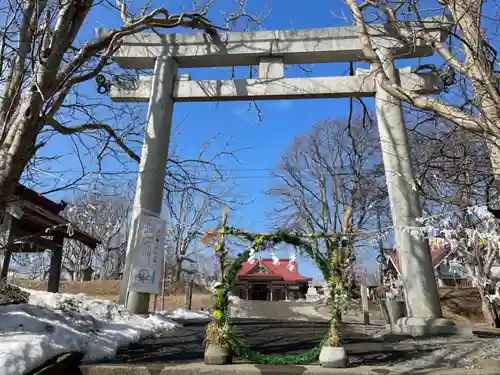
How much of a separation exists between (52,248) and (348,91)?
8.68 m

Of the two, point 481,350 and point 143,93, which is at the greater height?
point 143,93

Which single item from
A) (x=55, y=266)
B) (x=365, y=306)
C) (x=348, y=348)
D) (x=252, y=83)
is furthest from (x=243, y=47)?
(x=365, y=306)

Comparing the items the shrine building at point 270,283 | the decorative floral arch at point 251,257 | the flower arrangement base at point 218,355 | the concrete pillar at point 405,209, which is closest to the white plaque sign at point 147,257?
the decorative floral arch at point 251,257

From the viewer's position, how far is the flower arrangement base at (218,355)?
14.8ft

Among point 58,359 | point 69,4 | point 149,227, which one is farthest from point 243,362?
point 69,4

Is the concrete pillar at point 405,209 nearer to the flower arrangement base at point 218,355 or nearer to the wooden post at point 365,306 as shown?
the flower arrangement base at point 218,355

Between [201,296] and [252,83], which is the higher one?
[252,83]

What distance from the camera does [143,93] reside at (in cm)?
967

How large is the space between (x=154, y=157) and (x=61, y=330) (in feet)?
15.5

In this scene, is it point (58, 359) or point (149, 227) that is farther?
point (149, 227)

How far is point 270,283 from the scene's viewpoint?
31.8 meters

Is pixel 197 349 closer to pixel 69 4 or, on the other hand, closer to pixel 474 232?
pixel 474 232

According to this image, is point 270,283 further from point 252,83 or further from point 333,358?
point 333,358

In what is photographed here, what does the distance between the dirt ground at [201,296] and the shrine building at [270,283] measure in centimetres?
405
